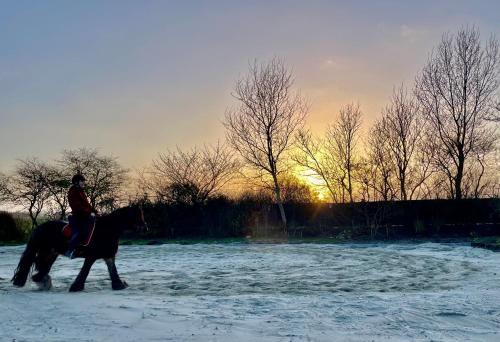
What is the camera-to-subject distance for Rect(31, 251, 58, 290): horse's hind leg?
900 centimetres

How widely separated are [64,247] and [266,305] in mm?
4028

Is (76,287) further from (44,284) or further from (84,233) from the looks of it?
(84,233)

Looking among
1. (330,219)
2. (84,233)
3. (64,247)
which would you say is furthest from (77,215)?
(330,219)

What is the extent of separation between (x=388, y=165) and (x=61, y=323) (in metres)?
25.8

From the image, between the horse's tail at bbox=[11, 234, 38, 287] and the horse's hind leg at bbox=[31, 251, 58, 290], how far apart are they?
12cm

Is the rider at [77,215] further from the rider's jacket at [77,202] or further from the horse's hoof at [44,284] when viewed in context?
the horse's hoof at [44,284]

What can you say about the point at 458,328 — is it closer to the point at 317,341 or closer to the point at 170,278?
the point at 317,341

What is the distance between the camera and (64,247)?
900 centimetres

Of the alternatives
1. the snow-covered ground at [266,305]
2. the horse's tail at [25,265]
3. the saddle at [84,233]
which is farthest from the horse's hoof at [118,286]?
the horse's tail at [25,265]

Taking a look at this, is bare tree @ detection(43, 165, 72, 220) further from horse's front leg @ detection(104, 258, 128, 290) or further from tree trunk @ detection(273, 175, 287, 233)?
horse's front leg @ detection(104, 258, 128, 290)

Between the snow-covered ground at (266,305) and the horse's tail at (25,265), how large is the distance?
19cm

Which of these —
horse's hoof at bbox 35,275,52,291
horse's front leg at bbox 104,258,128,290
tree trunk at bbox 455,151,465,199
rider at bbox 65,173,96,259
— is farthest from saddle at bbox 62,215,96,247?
tree trunk at bbox 455,151,465,199

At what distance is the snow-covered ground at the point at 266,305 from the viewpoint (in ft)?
18.6

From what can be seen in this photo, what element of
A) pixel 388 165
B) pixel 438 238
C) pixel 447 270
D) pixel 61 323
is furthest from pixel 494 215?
pixel 61 323
